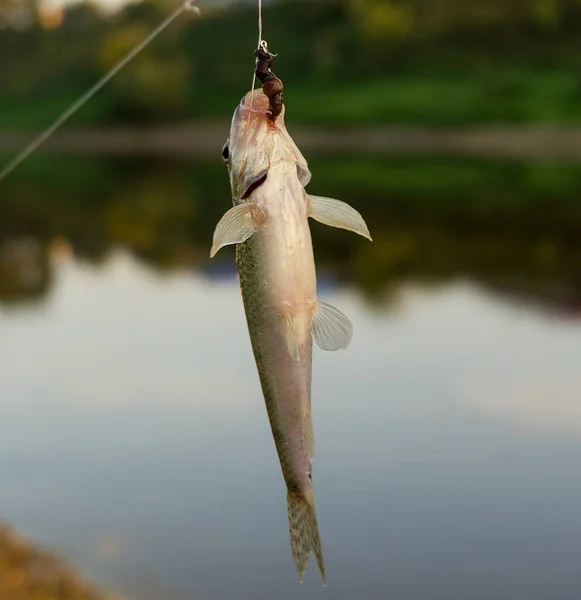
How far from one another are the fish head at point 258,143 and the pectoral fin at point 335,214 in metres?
0.14

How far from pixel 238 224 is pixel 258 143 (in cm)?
33

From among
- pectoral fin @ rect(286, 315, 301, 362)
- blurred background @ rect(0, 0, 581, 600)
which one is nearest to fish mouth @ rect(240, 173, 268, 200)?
pectoral fin @ rect(286, 315, 301, 362)

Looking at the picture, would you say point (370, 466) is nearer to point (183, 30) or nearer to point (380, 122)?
point (380, 122)

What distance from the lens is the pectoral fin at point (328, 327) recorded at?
411cm

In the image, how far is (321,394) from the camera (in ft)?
53.1

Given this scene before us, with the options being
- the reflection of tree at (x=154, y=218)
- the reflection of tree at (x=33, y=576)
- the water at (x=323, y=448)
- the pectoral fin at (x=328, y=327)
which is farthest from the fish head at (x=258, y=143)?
the reflection of tree at (x=154, y=218)

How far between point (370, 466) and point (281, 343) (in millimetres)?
9440

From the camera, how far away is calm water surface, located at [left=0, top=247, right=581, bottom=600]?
1079 centimetres

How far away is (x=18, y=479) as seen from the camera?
43.1 feet

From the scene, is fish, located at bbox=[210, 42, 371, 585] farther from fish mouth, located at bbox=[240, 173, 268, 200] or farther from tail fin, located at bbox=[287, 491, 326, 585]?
tail fin, located at bbox=[287, 491, 326, 585]

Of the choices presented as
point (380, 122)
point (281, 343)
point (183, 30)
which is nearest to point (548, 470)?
point (281, 343)

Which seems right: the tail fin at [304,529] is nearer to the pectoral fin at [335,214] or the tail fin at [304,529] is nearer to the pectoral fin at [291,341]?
the pectoral fin at [291,341]

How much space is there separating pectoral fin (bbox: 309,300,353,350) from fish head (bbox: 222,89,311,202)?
52 centimetres

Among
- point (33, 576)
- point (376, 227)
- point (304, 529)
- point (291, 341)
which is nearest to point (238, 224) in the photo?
point (291, 341)
